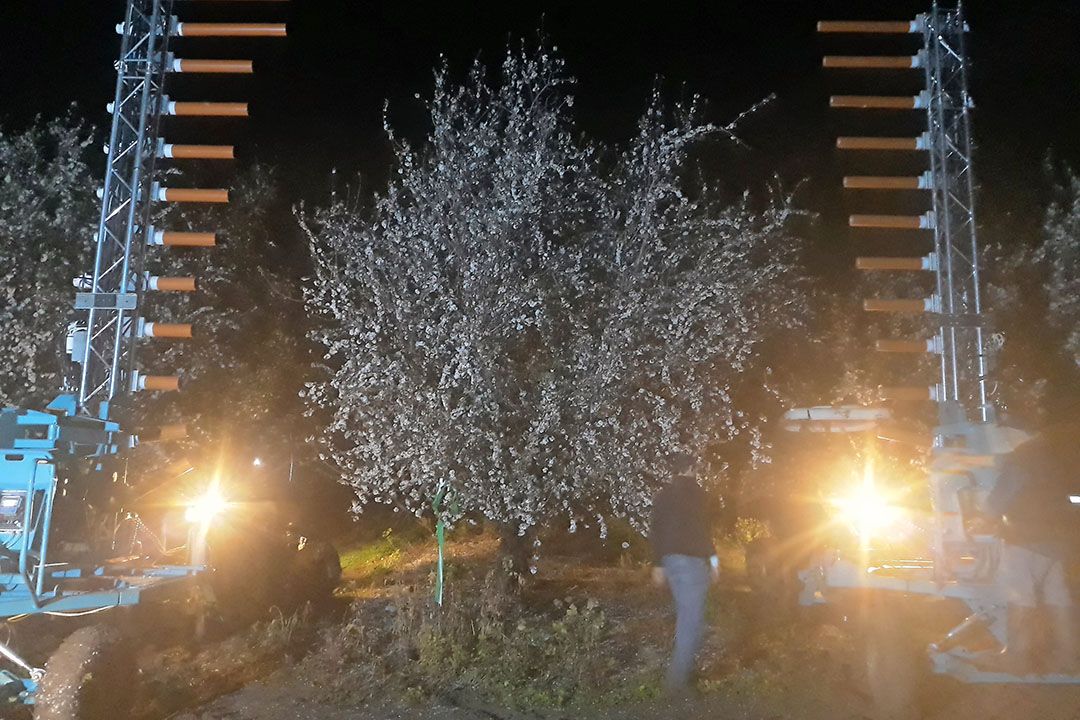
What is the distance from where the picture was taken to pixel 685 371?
33.2 ft

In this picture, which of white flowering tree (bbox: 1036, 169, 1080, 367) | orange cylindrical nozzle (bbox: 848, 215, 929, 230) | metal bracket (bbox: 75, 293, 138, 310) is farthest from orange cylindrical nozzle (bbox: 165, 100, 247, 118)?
white flowering tree (bbox: 1036, 169, 1080, 367)

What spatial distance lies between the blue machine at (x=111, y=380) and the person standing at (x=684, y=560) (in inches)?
156

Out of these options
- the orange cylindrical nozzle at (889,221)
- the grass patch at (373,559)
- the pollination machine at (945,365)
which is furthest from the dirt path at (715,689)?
the orange cylindrical nozzle at (889,221)

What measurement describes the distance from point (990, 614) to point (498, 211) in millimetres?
5763

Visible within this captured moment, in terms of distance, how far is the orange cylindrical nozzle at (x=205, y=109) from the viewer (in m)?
11.2

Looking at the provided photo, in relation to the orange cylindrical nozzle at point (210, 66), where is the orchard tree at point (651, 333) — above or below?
below

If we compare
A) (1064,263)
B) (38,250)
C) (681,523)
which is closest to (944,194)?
(1064,263)

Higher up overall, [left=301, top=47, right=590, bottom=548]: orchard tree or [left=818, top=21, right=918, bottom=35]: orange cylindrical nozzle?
[left=818, top=21, right=918, bottom=35]: orange cylindrical nozzle

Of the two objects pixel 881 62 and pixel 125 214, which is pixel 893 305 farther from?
pixel 125 214

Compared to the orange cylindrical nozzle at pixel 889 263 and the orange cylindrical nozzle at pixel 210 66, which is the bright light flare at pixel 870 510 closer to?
the orange cylindrical nozzle at pixel 889 263

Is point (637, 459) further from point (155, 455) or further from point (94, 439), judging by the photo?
point (155, 455)

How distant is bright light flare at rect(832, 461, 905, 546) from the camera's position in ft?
30.7

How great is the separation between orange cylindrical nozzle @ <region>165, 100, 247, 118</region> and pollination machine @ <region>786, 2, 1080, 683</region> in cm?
728

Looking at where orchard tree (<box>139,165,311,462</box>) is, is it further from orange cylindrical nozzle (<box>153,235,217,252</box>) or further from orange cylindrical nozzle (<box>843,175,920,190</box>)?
orange cylindrical nozzle (<box>843,175,920,190</box>)
